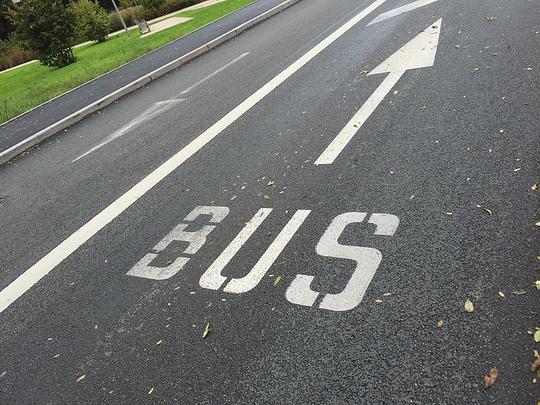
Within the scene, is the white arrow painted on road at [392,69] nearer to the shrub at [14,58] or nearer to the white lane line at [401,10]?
the white lane line at [401,10]

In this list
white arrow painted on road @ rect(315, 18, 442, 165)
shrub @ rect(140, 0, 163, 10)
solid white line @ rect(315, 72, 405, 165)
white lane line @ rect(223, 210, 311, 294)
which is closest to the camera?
white lane line @ rect(223, 210, 311, 294)

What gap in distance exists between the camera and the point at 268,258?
14.9 feet

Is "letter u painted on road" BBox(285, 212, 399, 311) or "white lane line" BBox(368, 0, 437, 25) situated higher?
"white lane line" BBox(368, 0, 437, 25)

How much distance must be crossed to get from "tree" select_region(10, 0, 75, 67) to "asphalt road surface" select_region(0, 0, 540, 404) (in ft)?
50.1

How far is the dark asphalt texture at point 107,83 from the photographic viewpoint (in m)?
11.6

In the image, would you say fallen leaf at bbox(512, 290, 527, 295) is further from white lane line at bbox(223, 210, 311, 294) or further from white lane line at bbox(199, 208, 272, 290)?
white lane line at bbox(199, 208, 272, 290)

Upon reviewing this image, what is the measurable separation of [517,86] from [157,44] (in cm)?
1480

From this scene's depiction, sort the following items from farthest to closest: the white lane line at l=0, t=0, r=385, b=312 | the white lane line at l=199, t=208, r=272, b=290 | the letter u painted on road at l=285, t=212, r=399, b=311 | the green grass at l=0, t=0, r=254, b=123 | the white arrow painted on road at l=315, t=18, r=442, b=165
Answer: the green grass at l=0, t=0, r=254, b=123, the white arrow painted on road at l=315, t=18, r=442, b=165, the white lane line at l=0, t=0, r=385, b=312, the white lane line at l=199, t=208, r=272, b=290, the letter u painted on road at l=285, t=212, r=399, b=311

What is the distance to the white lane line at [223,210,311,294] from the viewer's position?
4.28 m

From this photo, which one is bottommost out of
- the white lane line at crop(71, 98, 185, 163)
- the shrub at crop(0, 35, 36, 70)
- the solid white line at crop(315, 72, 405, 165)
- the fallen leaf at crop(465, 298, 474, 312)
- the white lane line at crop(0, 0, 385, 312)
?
the fallen leaf at crop(465, 298, 474, 312)

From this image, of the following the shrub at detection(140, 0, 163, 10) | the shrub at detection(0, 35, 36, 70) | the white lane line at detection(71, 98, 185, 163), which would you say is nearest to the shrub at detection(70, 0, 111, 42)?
the shrub at detection(140, 0, 163, 10)

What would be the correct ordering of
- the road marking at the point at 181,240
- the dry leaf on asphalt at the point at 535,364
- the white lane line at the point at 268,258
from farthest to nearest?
1. the road marking at the point at 181,240
2. the white lane line at the point at 268,258
3. the dry leaf on asphalt at the point at 535,364

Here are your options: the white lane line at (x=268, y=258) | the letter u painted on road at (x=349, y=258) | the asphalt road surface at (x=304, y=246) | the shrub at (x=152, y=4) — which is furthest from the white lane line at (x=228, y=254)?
the shrub at (x=152, y=4)

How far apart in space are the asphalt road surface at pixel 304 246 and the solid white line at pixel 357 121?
35mm
